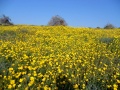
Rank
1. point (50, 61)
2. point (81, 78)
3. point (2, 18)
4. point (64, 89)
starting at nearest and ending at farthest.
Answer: point (64, 89) → point (81, 78) → point (50, 61) → point (2, 18)

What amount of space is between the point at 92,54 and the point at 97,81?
2649 mm

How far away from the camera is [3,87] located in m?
4.70

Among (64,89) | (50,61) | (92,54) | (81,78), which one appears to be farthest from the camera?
(92,54)

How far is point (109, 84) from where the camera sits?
17.9ft

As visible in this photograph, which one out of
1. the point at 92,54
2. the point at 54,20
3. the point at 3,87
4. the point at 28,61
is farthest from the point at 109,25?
the point at 3,87

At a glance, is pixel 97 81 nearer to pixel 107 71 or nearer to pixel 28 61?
pixel 107 71

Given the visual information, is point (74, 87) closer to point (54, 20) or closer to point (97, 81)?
point (97, 81)

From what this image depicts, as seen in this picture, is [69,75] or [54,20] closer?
[69,75]

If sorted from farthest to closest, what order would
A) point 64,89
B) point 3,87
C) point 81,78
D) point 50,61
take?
1. point 50,61
2. point 81,78
3. point 64,89
4. point 3,87

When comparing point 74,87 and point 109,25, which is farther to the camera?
point 109,25

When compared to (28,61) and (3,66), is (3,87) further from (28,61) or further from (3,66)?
(28,61)

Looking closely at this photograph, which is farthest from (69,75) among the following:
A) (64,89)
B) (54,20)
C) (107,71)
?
(54,20)

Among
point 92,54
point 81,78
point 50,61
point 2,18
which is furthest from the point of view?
point 2,18

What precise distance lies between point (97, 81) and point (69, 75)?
681 mm
